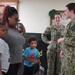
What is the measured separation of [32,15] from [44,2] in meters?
0.48

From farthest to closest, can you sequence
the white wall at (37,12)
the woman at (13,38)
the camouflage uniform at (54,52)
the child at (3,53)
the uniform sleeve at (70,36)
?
1. the white wall at (37,12)
2. the camouflage uniform at (54,52)
3. the uniform sleeve at (70,36)
4. the woman at (13,38)
5. the child at (3,53)

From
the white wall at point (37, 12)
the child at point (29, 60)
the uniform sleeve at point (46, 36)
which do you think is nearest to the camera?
the child at point (29, 60)

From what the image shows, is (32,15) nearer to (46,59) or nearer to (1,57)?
(46,59)

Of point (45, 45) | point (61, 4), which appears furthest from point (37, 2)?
point (45, 45)

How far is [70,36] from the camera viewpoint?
2.46 meters

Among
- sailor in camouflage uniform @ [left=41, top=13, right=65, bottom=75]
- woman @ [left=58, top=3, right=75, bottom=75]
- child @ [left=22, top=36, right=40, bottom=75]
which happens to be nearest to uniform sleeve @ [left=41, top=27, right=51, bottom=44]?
sailor in camouflage uniform @ [left=41, top=13, right=65, bottom=75]

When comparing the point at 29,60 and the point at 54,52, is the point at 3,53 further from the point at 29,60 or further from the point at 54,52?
the point at 54,52

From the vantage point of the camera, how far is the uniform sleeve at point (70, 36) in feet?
8.00

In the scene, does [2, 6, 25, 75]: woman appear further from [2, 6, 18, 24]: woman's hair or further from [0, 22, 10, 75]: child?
[0, 22, 10, 75]: child

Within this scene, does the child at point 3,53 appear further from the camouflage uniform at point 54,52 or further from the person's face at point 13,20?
the camouflage uniform at point 54,52

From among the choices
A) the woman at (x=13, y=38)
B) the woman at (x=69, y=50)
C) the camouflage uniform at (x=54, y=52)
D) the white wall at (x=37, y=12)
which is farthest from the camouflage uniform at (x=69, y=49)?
the white wall at (x=37, y=12)

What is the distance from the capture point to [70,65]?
2.49 meters

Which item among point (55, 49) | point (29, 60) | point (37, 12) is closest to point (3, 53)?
point (29, 60)

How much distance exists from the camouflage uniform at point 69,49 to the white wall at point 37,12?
2.69 metres
